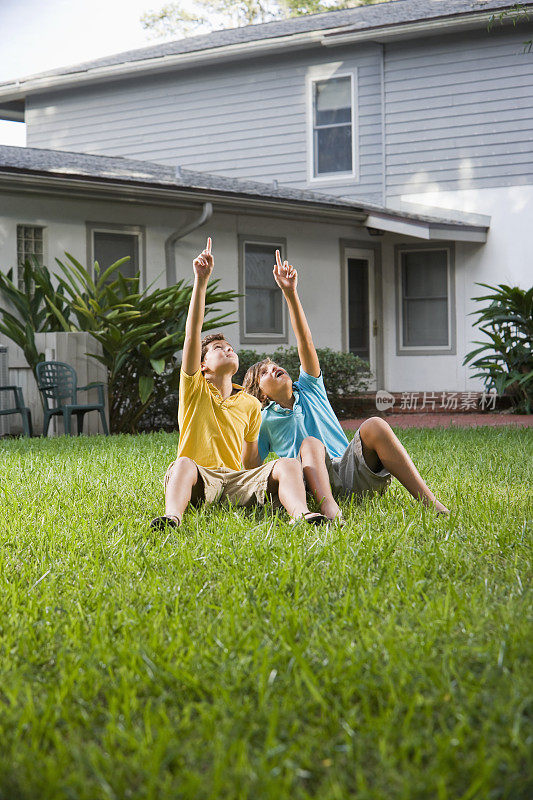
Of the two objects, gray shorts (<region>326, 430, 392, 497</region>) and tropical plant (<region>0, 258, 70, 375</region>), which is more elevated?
tropical plant (<region>0, 258, 70, 375</region>)

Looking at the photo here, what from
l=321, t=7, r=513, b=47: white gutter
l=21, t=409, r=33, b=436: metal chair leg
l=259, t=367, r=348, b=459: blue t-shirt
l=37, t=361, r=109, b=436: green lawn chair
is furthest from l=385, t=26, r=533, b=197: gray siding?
l=259, t=367, r=348, b=459: blue t-shirt

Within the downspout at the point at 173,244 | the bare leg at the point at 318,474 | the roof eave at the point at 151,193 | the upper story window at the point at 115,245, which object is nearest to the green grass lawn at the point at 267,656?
the bare leg at the point at 318,474

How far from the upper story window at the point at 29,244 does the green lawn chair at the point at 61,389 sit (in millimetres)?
2205

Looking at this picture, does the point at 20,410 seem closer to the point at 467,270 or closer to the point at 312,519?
the point at 312,519

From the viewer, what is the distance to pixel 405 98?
1705 centimetres

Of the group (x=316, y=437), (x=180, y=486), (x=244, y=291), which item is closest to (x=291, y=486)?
(x=180, y=486)

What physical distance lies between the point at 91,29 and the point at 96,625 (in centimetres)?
4199

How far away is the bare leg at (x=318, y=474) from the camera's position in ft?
15.6

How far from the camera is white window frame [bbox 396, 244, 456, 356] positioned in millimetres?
16922

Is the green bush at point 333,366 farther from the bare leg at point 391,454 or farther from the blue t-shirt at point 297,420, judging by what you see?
the bare leg at point 391,454

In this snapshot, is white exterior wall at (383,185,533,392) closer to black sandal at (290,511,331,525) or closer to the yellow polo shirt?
the yellow polo shirt

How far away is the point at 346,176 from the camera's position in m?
17.8

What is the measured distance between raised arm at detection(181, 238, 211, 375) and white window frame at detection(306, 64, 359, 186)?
13450 millimetres

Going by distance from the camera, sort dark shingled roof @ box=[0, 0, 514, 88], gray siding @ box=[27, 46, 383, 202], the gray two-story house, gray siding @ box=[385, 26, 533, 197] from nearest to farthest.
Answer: the gray two-story house < gray siding @ box=[385, 26, 533, 197] < dark shingled roof @ box=[0, 0, 514, 88] < gray siding @ box=[27, 46, 383, 202]
